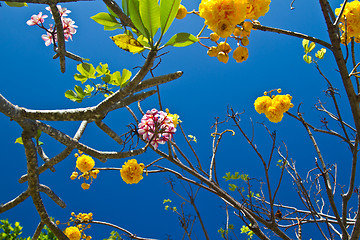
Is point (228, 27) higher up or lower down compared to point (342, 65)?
lower down

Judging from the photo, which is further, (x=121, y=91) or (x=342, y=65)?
(x=342, y=65)

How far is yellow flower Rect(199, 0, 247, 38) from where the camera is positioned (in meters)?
0.60

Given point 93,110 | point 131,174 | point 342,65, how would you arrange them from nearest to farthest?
point 93,110 < point 342,65 < point 131,174

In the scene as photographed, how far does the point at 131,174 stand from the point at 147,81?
954 millimetres

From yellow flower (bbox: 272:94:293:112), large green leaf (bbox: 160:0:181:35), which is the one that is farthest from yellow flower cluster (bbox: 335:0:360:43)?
large green leaf (bbox: 160:0:181:35)

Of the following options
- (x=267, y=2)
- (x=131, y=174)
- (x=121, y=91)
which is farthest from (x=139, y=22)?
(x=131, y=174)

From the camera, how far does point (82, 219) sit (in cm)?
198

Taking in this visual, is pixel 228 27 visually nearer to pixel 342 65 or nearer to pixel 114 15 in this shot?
pixel 114 15

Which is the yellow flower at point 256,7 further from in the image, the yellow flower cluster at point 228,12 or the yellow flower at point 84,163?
the yellow flower at point 84,163

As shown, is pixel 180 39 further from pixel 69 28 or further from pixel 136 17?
pixel 69 28

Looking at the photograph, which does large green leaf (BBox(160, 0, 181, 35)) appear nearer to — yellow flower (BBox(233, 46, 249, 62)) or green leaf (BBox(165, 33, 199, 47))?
green leaf (BBox(165, 33, 199, 47))

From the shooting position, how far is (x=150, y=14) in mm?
595

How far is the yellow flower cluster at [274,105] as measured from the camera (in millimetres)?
1307

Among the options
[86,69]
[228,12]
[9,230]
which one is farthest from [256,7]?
[9,230]
